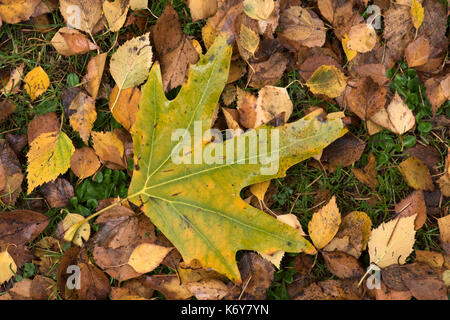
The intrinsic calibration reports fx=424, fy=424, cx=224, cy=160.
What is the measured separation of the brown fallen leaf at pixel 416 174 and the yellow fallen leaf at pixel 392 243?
0.44 ft

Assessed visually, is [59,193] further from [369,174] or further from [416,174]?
[416,174]

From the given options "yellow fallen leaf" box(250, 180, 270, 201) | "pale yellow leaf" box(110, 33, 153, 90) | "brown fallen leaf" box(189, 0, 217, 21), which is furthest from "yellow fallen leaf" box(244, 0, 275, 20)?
"yellow fallen leaf" box(250, 180, 270, 201)

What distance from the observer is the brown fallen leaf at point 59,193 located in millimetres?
1579

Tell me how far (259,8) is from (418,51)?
0.61m

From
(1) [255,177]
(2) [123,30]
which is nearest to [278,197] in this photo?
(1) [255,177]

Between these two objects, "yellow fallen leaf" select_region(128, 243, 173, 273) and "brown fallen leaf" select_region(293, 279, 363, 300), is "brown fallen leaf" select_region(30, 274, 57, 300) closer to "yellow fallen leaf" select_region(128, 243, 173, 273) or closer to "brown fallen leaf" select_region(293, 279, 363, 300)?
"yellow fallen leaf" select_region(128, 243, 173, 273)

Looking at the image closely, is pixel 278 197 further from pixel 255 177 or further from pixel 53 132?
pixel 53 132

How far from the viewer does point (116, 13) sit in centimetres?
161

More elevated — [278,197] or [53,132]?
[53,132]

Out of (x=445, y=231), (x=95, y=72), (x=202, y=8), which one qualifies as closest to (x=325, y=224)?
(x=445, y=231)

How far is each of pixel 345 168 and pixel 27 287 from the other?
1.25 metres

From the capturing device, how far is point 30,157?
156cm

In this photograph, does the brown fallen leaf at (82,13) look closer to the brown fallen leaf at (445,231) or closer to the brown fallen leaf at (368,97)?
→ the brown fallen leaf at (368,97)

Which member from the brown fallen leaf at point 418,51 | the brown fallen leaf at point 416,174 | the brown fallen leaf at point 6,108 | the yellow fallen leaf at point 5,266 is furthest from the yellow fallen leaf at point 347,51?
the yellow fallen leaf at point 5,266
